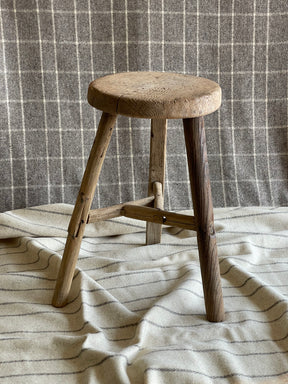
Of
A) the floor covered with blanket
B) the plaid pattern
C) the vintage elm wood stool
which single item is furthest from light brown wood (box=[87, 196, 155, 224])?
the plaid pattern

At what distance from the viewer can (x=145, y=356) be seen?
0.95 metres

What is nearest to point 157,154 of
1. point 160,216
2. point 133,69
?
point 160,216

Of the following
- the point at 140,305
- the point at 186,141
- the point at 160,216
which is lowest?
the point at 140,305

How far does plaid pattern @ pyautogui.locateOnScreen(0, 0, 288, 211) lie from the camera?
1421 mm

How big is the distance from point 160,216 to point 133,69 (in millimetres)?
482

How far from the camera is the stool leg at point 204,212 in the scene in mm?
1001

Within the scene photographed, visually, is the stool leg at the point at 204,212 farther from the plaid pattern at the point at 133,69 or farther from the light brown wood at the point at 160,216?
the plaid pattern at the point at 133,69

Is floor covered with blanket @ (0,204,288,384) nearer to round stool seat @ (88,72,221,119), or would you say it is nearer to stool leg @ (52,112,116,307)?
stool leg @ (52,112,116,307)

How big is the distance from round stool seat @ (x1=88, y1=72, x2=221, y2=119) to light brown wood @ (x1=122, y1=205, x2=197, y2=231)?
0.20 meters

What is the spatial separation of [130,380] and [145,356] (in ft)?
0.18

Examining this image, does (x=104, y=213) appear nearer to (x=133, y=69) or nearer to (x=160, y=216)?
(x=160, y=216)

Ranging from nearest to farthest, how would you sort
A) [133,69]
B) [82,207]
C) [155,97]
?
[155,97], [82,207], [133,69]

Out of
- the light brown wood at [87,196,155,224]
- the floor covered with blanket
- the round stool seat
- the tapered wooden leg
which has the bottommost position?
the floor covered with blanket

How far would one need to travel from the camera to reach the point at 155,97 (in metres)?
0.97
